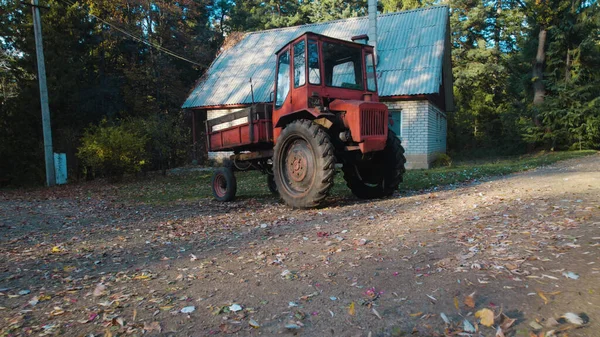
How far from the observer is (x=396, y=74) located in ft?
54.7

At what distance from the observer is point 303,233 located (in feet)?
16.5

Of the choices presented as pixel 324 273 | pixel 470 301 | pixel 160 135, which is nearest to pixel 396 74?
pixel 160 135

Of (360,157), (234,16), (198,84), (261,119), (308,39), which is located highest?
(234,16)

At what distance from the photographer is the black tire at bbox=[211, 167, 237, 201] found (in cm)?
863

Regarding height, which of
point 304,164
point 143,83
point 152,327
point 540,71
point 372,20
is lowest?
point 152,327

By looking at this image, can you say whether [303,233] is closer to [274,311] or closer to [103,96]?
[274,311]

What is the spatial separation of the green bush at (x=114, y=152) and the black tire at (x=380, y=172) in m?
10.00

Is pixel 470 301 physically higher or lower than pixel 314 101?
lower

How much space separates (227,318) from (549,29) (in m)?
23.8

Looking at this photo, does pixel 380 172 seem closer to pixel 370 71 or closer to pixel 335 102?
pixel 335 102

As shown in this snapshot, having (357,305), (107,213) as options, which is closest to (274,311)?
(357,305)

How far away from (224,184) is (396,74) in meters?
10.7

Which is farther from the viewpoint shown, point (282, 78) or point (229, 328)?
point (282, 78)

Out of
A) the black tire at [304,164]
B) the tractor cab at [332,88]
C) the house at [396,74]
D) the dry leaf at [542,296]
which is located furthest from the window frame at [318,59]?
the house at [396,74]
